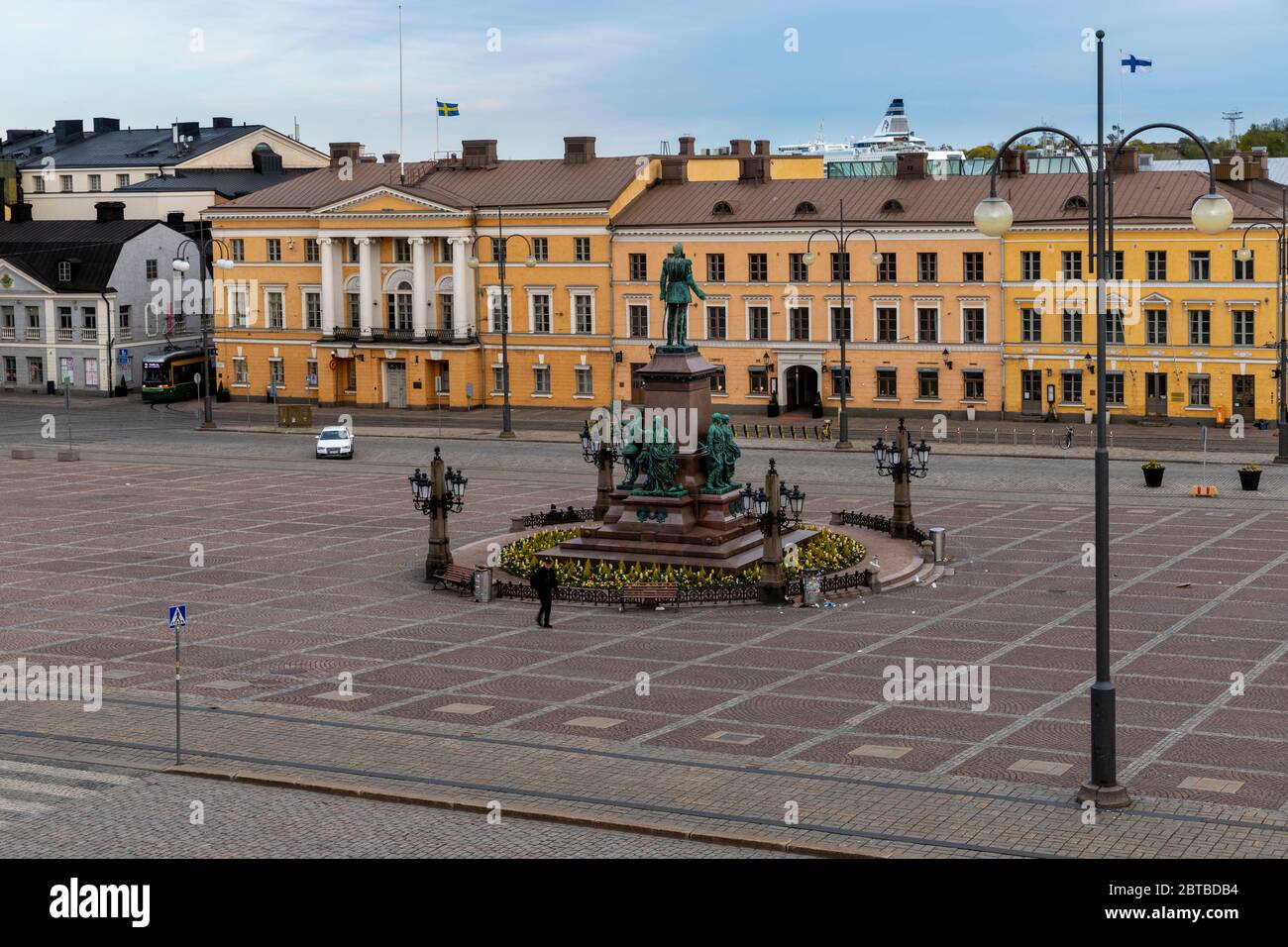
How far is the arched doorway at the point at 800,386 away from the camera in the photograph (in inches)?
3440

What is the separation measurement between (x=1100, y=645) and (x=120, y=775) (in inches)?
557

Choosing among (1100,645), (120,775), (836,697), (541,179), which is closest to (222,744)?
(120,775)

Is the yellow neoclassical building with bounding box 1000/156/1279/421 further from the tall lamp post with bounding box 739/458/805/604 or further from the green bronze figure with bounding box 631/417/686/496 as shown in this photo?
the tall lamp post with bounding box 739/458/805/604

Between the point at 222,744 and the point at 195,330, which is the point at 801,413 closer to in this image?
the point at 195,330

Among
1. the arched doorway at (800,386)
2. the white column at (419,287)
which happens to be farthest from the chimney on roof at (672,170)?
the white column at (419,287)

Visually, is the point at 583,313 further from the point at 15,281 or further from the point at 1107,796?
the point at 1107,796

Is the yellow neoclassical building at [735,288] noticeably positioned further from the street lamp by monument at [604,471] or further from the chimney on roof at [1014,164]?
the street lamp by monument at [604,471]

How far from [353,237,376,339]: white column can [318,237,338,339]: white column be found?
1437 mm

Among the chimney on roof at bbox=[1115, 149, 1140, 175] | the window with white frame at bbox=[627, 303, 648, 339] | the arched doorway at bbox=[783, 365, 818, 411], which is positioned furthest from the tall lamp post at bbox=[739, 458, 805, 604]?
the window with white frame at bbox=[627, 303, 648, 339]

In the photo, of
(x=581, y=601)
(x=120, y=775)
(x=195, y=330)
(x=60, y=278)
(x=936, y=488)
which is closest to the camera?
(x=120, y=775)

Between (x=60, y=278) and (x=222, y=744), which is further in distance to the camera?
(x=60, y=278)

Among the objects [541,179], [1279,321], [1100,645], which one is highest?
[541,179]

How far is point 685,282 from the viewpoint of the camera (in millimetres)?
44344

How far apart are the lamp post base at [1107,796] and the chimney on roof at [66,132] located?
124124 millimetres
